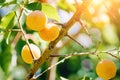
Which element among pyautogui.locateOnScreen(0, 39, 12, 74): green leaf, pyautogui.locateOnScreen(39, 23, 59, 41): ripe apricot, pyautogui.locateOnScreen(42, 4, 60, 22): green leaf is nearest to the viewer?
pyautogui.locateOnScreen(39, 23, 59, 41): ripe apricot

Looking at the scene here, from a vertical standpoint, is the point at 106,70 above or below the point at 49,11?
below

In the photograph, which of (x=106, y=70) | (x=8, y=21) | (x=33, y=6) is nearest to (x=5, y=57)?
(x=8, y=21)

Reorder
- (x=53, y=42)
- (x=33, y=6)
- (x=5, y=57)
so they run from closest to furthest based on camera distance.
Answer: (x=53, y=42), (x=33, y=6), (x=5, y=57)

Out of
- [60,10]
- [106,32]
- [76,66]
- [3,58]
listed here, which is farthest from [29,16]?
[106,32]

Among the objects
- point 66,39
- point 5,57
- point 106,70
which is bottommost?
point 66,39

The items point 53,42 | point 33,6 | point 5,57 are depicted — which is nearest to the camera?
point 53,42

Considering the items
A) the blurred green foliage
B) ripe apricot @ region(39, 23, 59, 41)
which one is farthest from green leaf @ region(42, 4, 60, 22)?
ripe apricot @ region(39, 23, 59, 41)

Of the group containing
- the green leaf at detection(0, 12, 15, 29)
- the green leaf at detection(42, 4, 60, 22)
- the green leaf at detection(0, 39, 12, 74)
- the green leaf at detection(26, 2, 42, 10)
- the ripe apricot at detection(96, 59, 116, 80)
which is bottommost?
the green leaf at detection(0, 39, 12, 74)

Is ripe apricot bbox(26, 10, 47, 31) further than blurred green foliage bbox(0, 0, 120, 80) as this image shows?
No

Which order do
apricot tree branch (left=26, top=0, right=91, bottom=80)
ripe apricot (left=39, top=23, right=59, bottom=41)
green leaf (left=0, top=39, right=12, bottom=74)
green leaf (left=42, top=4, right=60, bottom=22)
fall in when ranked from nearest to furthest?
apricot tree branch (left=26, top=0, right=91, bottom=80) → ripe apricot (left=39, top=23, right=59, bottom=41) → green leaf (left=42, top=4, right=60, bottom=22) → green leaf (left=0, top=39, right=12, bottom=74)

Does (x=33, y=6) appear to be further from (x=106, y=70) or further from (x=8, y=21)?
(x=106, y=70)

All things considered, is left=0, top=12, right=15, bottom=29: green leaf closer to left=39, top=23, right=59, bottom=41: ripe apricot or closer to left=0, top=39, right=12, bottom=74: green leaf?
left=39, top=23, right=59, bottom=41: ripe apricot

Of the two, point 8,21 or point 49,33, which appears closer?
point 49,33
